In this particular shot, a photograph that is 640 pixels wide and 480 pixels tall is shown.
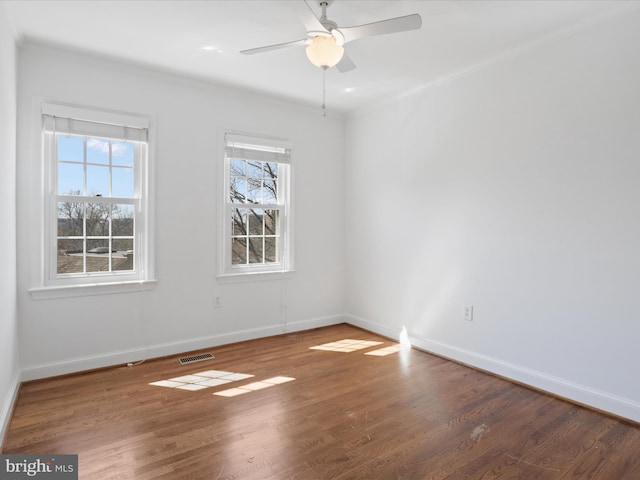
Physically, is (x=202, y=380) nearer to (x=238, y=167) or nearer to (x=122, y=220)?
(x=122, y=220)

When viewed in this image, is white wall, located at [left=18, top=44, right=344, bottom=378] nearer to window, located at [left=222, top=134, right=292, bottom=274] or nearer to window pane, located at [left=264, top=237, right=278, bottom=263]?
window, located at [left=222, top=134, right=292, bottom=274]

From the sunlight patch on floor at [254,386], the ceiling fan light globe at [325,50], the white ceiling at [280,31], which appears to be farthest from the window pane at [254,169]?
the sunlight patch on floor at [254,386]

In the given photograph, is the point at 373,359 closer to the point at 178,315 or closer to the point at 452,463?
the point at 452,463

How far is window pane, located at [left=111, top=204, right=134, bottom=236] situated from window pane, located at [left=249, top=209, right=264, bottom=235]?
1.21 meters

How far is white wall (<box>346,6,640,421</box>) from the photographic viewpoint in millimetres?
2463

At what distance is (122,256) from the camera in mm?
3404

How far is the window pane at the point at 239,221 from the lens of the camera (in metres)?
4.02

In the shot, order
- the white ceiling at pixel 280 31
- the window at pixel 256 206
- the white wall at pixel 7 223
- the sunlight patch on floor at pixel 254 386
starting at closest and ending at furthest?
the white wall at pixel 7 223, the white ceiling at pixel 280 31, the sunlight patch on floor at pixel 254 386, the window at pixel 256 206

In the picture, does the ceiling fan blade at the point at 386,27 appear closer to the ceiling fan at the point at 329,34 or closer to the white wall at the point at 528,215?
the ceiling fan at the point at 329,34

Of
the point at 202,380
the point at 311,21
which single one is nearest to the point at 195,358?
the point at 202,380

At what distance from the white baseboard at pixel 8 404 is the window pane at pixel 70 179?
1475 mm

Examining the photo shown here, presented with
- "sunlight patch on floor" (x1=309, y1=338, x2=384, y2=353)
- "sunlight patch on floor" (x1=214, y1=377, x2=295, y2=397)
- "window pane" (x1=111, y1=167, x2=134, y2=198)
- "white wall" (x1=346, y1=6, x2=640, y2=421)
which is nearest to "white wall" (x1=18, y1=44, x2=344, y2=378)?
"window pane" (x1=111, y1=167, x2=134, y2=198)

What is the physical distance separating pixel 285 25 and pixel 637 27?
230cm

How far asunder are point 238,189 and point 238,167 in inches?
9.4
